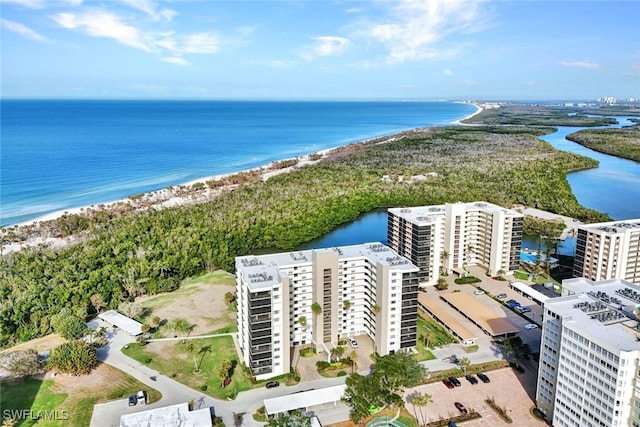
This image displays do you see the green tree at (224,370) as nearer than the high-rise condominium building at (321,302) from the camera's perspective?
No

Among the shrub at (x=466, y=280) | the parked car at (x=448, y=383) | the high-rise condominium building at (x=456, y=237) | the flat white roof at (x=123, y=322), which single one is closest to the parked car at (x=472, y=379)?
the parked car at (x=448, y=383)

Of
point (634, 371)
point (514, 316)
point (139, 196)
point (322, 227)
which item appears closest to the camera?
point (634, 371)

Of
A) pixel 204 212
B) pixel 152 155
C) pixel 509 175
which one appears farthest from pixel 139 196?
pixel 509 175

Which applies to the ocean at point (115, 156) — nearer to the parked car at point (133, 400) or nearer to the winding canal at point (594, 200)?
the winding canal at point (594, 200)

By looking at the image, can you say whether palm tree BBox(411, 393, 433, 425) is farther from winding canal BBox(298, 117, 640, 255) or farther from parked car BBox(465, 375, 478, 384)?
winding canal BBox(298, 117, 640, 255)

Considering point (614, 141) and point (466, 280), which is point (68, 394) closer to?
point (466, 280)

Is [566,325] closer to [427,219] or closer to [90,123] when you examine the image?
[427,219]

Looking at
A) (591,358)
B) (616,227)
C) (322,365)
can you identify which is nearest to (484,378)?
(591,358)
